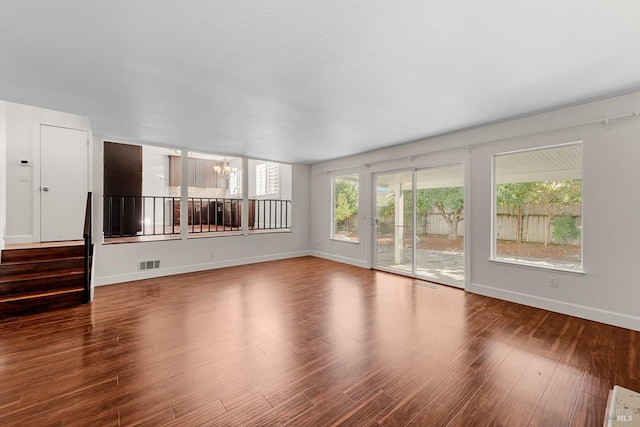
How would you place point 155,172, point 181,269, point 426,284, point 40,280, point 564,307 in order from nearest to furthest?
point 564,307, point 40,280, point 426,284, point 181,269, point 155,172

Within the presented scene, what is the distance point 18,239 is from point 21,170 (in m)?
1.18

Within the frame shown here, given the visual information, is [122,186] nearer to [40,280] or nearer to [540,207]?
[40,280]

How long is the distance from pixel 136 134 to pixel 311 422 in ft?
16.7

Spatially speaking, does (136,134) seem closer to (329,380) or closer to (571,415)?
(329,380)

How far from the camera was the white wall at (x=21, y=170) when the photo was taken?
452 cm

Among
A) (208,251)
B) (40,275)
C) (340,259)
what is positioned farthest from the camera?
(340,259)

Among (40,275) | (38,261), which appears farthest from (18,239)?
(40,275)

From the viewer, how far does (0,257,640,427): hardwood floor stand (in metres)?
1.75

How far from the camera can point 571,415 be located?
1740 mm

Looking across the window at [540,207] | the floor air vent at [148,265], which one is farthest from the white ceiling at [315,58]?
the floor air vent at [148,265]

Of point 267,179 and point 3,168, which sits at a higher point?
point 267,179

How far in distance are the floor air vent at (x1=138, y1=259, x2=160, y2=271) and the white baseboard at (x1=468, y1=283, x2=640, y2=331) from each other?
570 centimetres

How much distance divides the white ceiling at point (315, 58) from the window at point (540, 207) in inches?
28.5

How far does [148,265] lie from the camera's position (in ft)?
17.0
